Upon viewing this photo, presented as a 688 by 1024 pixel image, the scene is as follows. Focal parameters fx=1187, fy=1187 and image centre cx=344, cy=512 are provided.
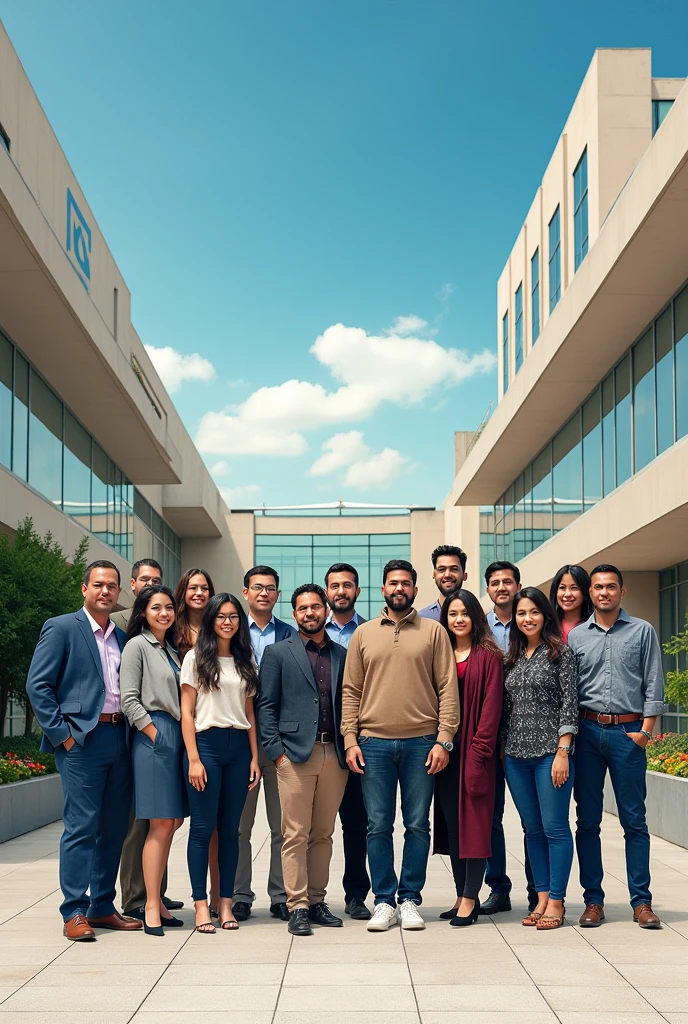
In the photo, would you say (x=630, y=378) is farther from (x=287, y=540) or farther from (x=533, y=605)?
(x=287, y=540)

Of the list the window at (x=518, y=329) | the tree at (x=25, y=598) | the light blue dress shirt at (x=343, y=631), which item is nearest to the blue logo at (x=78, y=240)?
the tree at (x=25, y=598)

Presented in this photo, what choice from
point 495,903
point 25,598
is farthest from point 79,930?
point 25,598

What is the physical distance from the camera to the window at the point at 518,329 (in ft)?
98.5

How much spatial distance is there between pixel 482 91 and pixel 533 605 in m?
17.4

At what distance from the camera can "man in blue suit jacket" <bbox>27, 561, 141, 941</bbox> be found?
723 centimetres

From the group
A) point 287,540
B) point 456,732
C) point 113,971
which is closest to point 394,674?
point 456,732

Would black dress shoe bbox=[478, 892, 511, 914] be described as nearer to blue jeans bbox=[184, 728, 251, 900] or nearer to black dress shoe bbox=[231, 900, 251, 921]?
black dress shoe bbox=[231, 900, 251, 921]

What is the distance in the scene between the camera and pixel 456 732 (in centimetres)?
761

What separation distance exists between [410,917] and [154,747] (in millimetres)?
1909

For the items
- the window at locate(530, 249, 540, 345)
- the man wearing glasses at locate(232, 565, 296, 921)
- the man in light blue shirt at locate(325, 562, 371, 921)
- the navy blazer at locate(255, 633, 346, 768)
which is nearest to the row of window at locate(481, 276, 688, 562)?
the window at locate(530, 249, 540, 345)

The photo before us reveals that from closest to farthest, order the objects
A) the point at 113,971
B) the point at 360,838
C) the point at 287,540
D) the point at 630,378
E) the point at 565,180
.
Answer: the point at 113,971 < the point at 360,838 < the point at 630,378 < the point at 565,180 < the point at 287,540

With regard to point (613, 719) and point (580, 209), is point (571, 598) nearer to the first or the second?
point (613, 719)

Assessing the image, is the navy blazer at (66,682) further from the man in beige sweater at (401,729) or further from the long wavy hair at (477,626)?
the long wavy hair at (477,626)

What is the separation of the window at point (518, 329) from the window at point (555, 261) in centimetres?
398
